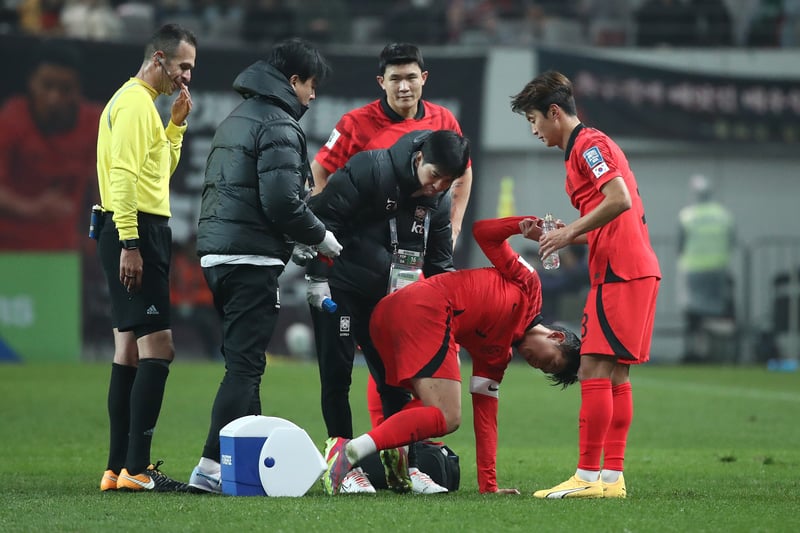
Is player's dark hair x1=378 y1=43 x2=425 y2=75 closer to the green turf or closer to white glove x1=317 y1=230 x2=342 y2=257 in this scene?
white glove x1=317 y1=230 x2=342 y2=257

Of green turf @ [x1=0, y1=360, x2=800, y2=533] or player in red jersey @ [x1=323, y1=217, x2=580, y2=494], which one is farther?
Result: player in red jersey @ [x1=323, y1=217, x2=580, y2=494]

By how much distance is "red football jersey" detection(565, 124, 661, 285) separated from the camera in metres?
5.76

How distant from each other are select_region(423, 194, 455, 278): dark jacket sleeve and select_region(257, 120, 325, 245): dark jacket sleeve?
94cm

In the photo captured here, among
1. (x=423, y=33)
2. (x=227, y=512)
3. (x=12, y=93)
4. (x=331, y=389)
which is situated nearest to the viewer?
(x=227, y=512)

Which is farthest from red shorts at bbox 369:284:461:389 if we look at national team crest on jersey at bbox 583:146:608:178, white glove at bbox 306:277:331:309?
national team crest on jersey at bbox 583:146:608:178

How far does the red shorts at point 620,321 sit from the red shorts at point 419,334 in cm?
66

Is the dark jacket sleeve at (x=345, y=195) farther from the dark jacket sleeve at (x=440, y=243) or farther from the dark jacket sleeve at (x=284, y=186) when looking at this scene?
the dark jacket sleeve at (x=440, y=243)

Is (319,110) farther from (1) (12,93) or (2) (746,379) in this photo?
(2) (746,379)

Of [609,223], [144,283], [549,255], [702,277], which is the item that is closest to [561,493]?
[549,255]

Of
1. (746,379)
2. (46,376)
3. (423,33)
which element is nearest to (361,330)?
(46,376)

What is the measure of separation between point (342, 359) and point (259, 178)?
1.06 metres

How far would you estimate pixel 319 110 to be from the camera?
739 inches

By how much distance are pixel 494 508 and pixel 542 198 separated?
15.1 meters

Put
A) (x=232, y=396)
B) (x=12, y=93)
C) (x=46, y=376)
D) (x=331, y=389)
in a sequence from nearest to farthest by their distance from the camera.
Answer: (x=232, y=396), (x=331, y=389), (x=46, y=376), (x=12, y=93)
